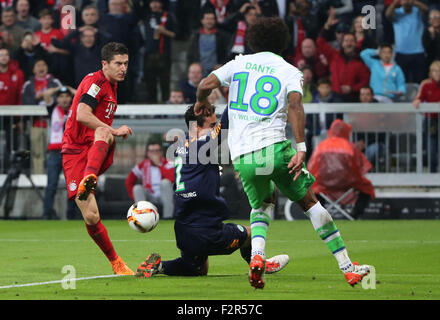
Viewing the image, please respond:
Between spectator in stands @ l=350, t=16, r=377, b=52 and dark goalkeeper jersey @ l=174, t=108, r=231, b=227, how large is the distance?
409 inches

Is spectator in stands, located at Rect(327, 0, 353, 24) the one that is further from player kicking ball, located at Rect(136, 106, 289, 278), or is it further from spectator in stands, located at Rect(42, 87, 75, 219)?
player kicking ball, located at Rect(136, 106, 289, 278)

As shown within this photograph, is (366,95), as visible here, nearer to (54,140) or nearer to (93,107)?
(54,140)

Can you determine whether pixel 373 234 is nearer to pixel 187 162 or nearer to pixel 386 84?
Result: pixel 386 84

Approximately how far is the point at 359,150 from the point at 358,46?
253 cm

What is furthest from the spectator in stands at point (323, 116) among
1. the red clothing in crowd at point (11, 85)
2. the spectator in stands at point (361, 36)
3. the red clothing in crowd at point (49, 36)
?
the red clothing in crowd at point (11, 85)

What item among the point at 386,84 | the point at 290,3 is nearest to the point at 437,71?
the point at 386,84

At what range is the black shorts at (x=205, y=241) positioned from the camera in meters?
8.87

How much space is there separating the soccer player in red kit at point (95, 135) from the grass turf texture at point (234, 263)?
1.42 feet

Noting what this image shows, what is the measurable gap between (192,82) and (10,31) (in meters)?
4.55

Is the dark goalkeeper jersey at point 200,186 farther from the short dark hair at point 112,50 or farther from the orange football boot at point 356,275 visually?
the orange football boot at point 356,275

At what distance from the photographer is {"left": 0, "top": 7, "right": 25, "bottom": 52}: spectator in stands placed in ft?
66.4

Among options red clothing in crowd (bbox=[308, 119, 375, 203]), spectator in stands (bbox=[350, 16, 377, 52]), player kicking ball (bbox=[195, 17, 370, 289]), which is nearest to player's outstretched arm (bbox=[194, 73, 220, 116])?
player kicking ball (bbox=[195, 17, 370, 289])

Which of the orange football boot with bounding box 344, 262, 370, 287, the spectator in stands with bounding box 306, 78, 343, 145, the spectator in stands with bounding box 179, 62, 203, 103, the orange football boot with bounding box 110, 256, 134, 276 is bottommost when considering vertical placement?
the orange football boot with bounding box 110, 256, 134, 276

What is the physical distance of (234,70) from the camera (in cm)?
806
